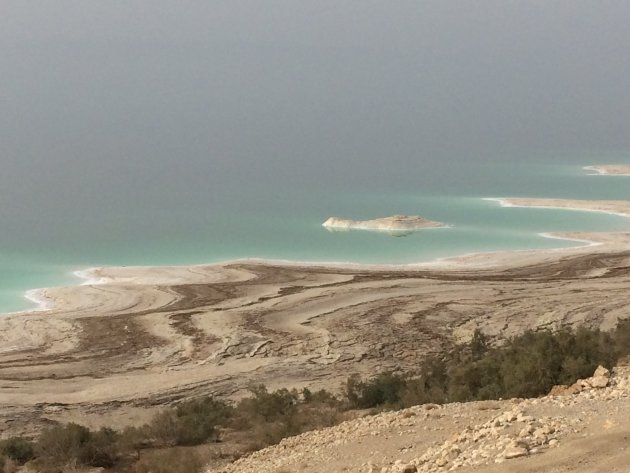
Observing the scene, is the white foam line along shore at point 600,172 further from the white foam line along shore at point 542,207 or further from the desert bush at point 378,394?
the desert bush at point 378,394

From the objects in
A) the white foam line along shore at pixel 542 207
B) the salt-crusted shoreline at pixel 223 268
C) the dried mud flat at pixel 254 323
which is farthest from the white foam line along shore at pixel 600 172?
the dried mud flat at pixel 254 323

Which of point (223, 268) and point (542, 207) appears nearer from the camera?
point (223, 268)

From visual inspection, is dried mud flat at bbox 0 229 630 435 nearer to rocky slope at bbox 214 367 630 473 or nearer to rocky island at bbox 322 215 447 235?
rocky slope at bbox 214 367 630 473

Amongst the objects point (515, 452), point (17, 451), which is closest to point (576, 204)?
point (17, 451)

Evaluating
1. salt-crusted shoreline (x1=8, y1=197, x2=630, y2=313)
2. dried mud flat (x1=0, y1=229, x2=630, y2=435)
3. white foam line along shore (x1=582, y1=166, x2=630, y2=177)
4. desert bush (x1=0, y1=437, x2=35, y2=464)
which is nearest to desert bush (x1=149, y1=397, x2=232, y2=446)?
desert bush (x1=0, y1=437, x2=35, y2=464)

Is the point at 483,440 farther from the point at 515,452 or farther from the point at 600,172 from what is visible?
the point at 600,172

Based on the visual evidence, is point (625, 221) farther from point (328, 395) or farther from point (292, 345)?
point (328, 395)

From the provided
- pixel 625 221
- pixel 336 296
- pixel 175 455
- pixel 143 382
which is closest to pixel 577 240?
pixel 625 221
